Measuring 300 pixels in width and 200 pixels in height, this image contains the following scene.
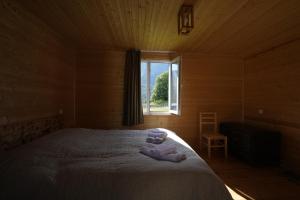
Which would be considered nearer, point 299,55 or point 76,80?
point 299,55

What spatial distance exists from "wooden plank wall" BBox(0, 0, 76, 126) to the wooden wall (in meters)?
4.01

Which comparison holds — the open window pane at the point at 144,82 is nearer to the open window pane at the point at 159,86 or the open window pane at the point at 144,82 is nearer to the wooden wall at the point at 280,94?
the open window pane at the point at 159,86

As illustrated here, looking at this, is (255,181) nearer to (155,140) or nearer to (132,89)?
(155,140)

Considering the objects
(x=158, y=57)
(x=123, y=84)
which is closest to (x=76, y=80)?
(x=123, y=84)

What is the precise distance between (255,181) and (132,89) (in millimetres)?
2748

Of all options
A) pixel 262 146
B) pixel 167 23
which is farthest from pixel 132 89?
pixel 262 146

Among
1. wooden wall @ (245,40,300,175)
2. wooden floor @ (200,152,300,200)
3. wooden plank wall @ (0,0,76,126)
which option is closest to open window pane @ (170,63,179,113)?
wooden floor @ (200,152,300,200)

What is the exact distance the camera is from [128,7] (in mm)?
2174

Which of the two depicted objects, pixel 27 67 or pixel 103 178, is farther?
pixel 27 67

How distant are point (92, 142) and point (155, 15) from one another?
179 centimetres

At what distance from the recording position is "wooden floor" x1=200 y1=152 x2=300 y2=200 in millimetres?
2375

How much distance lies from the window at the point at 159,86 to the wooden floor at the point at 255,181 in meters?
1.56

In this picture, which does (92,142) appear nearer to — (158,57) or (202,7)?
(202,7)

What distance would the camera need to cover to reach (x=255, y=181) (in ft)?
9.08
